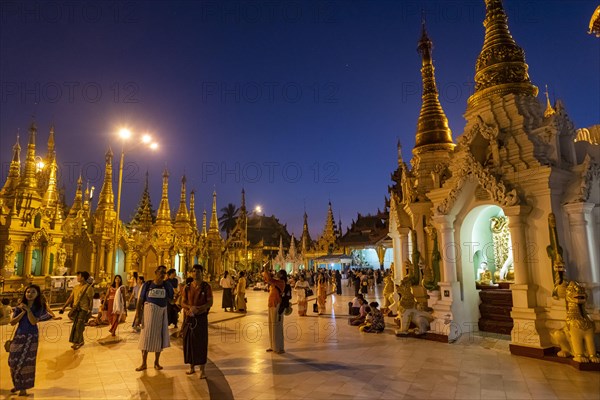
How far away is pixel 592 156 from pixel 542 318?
4.08 metres

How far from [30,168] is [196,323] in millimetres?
19229

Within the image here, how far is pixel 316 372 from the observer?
6.60m

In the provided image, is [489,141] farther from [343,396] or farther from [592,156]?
[343,396]

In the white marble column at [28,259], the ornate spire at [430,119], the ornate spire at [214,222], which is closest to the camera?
the ornate spire at [430,119]

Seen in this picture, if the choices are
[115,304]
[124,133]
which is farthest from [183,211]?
[115,304]

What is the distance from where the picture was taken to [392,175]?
3472cm

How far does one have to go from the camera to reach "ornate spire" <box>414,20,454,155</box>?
13.5 metres

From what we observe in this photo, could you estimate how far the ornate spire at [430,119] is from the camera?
13469 mm

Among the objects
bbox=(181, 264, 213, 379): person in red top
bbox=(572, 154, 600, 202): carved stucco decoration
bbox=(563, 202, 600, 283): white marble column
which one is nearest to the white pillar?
bbox=(563, 202, 600, 283): white marble column

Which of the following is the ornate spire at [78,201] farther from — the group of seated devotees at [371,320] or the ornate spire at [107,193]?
the group of seated devotees at [371,320]

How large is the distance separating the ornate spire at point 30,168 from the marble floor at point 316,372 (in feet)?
44.2

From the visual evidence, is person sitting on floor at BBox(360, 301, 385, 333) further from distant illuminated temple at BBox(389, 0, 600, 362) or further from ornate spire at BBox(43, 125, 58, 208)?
ornate spire at BBox(43, 125, 58, 208)

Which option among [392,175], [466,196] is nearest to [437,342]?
[466,196]

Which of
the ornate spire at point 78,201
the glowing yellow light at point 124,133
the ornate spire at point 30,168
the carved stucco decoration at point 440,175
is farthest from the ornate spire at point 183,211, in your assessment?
the carved stucco decoration at point 440,175
